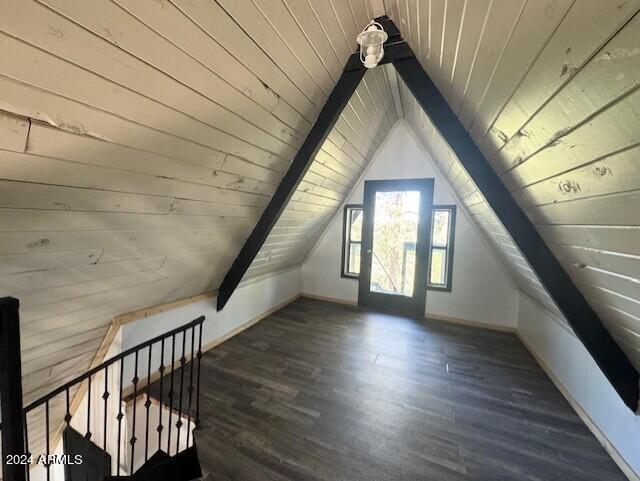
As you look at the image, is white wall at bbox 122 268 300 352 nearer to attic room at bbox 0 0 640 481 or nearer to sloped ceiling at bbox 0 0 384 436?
attic room at bbox 0 0 640 481

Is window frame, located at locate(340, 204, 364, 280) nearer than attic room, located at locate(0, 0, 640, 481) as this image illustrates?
No

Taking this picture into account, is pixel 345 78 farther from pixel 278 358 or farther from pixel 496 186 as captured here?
pixel 278 358

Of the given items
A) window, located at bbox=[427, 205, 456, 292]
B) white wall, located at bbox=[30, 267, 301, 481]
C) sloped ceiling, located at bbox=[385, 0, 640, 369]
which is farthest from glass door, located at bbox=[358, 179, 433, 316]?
sloped ceiling, located at bbox=[385, 0, 640, 369]

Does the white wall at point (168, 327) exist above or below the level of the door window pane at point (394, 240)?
below

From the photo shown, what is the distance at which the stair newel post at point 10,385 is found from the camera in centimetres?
79

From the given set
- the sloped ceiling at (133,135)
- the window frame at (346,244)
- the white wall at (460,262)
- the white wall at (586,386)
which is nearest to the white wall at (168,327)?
the sloped ceiling at (133,135)

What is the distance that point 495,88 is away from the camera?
1.08m

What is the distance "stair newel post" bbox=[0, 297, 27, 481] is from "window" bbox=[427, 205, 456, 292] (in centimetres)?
380

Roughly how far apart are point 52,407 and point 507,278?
4918 mm

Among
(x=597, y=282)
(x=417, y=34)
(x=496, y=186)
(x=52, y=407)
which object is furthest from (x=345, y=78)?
(x=52, y=407)

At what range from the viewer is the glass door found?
3578 mm

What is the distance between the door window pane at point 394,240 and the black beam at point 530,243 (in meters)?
2.10

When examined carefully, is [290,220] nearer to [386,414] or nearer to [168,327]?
[168,327]

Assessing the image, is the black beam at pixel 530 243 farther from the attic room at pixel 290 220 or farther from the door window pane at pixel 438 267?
the door window pane at pixel 438 267
